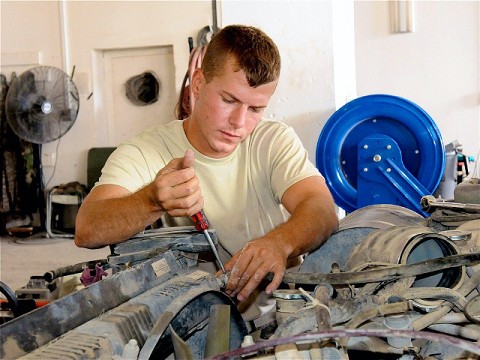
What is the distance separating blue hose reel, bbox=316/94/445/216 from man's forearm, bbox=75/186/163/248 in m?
1.21

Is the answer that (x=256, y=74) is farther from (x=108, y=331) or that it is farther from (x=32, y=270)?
(x=32, y=270)

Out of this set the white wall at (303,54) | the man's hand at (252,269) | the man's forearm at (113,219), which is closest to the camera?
the man's hand at (252,269)

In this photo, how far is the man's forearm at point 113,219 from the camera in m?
1.42

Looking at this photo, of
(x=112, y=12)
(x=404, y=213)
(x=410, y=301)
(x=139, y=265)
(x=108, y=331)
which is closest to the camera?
(x=108, y=331)

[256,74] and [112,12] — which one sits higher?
[112,12]

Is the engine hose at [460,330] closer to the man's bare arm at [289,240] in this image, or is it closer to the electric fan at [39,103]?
the man's bare arm at [289,240]

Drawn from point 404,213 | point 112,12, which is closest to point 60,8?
point 112,12

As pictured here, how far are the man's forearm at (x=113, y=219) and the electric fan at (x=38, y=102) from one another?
4.41 metres

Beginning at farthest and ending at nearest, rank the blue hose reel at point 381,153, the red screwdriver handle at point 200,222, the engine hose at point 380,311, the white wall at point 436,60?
1. the white wall at point 436,60
2. the blue hose reel at point 381,153
3. the red screwdriver handle at point 200,222
4. the engine hose at point 380,311

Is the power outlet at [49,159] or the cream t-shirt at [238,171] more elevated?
the cream t-shirt at [238,171]

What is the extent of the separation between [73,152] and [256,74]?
16.4ft

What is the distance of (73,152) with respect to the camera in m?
6.25

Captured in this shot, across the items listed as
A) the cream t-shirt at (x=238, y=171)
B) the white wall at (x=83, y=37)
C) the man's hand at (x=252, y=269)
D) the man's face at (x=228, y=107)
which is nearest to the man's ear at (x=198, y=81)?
the man's face at (x=228, y=107)

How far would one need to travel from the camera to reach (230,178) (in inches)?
71.2
